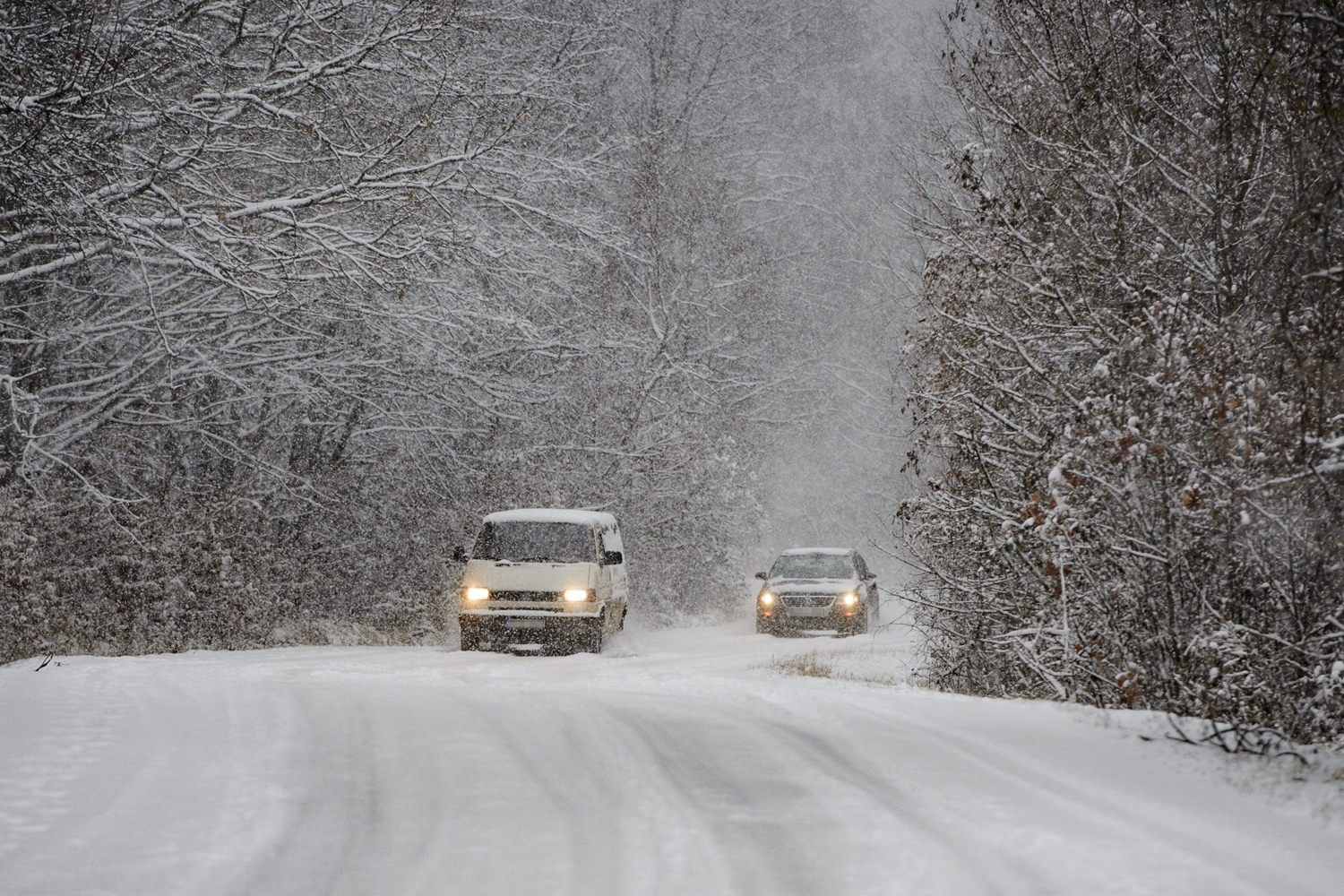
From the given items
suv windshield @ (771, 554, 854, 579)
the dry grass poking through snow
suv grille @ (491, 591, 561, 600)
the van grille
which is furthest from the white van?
suv windshield @ (771, 554, 854, 579)

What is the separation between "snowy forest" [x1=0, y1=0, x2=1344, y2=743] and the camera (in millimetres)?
9414

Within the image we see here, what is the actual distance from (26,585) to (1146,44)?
12.9 m

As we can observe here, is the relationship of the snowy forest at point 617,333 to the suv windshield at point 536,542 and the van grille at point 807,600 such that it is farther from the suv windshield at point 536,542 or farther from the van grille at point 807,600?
the van grille at point 807,600

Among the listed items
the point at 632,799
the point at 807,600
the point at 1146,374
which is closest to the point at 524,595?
the point at 807,600

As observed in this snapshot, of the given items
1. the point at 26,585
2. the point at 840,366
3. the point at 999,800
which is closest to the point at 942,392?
the point at 999,800

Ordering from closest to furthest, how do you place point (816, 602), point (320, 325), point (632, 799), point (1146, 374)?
point (632, 799) → point (1146, 374) → point (320, 325) → point (816, 602)

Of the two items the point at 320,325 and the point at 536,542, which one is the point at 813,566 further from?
the point at 320,325

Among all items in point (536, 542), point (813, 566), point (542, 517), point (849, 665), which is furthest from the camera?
point (813, 566)

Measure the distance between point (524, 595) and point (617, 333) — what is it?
10438 millimetres

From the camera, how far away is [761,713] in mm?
9398

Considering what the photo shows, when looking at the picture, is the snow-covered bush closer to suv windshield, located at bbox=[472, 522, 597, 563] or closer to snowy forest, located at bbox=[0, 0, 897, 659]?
snowy forest, located at bbox=[0, 0, 897, 659]

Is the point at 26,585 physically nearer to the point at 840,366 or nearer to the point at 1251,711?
the point at 1251,711

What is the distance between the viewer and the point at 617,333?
26.8m

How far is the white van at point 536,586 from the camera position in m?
17.1
